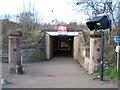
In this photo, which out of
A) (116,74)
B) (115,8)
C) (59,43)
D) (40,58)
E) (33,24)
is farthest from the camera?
(59,43)

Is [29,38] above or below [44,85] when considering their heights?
above

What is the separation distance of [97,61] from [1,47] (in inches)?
481

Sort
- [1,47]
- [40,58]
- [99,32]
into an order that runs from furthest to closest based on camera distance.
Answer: [40,58] < [1,47] < [99,32]

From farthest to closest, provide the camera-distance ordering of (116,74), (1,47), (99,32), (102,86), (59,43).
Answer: (59,43)
(1,47)
(99,32)
(116,74)
(102,86)

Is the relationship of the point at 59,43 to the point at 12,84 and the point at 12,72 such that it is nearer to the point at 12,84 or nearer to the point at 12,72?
the point at 12,72

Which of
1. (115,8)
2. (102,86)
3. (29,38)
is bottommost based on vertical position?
(102,86)

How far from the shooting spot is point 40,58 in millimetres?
28875

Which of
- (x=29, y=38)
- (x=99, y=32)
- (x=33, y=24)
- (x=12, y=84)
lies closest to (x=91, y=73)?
(x=99, y=32)

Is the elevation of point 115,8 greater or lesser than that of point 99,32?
greater

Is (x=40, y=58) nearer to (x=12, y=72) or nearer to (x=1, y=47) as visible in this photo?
(x=1, y=47)

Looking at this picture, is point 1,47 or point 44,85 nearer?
point 44,85

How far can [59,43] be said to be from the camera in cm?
5509

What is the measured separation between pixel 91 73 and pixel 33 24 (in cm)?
2493

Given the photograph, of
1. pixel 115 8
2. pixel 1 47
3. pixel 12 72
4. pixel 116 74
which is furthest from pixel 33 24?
pixel 116 74
